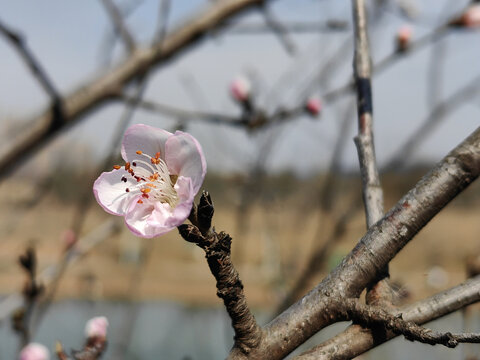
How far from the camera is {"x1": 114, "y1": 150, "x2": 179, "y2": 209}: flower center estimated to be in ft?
1.44

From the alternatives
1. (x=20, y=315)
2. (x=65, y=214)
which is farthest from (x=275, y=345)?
(x=65, y=214)

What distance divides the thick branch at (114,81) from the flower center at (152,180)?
721 mm

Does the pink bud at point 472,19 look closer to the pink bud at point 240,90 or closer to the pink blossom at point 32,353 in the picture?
the pink bud at point 240,90

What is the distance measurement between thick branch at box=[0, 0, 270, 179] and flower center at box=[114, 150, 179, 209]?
721mm

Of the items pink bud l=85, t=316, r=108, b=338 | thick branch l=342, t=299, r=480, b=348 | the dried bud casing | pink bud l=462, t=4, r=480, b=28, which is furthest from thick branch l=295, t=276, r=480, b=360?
pink bud l=462, t=4, r=480, b=28

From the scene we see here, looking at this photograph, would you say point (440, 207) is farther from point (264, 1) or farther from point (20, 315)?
point (264, 1)

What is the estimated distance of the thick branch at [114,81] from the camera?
1.18 metres

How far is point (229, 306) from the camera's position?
0.38 metres

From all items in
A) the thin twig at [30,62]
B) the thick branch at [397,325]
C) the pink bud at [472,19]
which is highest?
the pink bud at [472,19]

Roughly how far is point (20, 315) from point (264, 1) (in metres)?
0.92

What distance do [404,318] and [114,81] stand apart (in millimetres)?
1013

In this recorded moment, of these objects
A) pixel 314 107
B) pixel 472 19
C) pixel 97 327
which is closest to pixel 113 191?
pixel 97 327

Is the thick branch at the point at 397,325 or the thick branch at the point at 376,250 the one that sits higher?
the thick branch at the point at 376,250

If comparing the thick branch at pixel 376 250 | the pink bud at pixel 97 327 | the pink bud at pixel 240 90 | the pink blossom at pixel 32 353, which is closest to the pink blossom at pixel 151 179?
the thick branch at pixel 376 250
